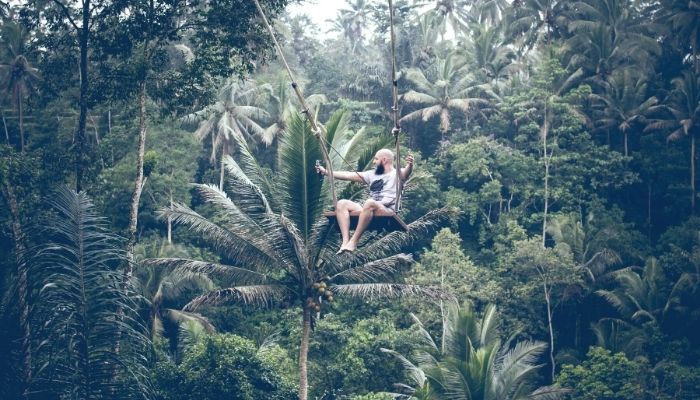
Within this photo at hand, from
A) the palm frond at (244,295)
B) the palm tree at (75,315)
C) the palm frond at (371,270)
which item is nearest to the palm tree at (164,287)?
the palm frond at (244,295)

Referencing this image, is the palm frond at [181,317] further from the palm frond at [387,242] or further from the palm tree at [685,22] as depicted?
the palm tree at [685,22]

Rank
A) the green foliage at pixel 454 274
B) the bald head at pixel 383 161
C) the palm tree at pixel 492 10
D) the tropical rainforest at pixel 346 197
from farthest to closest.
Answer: the palm tree at pixel 492 10 → the green foliage at pixel 454 274 → the tropical rainforest at pixel 346 197 → the bald head at pixel 383 161

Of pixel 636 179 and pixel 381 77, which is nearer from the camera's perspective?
pixel 636 179

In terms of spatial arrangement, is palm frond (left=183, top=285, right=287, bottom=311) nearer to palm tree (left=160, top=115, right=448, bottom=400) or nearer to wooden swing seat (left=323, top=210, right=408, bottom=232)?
palm tree (left=160, top=115, right=448, bottom=400)

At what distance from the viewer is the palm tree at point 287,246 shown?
600 inches

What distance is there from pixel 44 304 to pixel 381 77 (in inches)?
1105

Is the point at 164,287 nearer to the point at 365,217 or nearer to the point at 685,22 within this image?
the point at 365,217

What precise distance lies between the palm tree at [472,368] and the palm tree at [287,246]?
6.32 ft

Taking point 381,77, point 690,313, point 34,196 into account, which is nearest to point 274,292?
point 34,196

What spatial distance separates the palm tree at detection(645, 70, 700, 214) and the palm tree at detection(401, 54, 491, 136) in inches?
254

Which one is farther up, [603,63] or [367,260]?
[603,63]

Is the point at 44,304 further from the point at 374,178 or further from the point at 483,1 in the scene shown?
the point at 483,1

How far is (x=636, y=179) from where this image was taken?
32.2 metres

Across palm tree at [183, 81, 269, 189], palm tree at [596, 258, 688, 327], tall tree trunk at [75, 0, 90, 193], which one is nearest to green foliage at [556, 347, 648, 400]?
palm tree at [596, 258, 688, 327]
